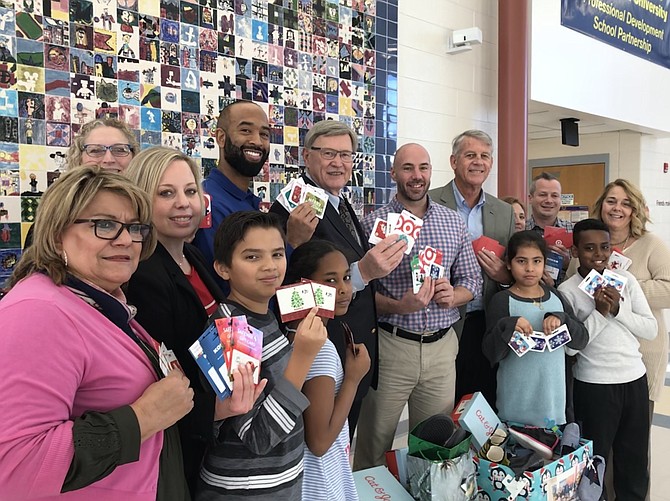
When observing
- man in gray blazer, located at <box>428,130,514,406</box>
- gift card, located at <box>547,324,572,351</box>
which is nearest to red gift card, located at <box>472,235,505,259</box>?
man in gray blazer, located at <box>428,130,514,406</box>

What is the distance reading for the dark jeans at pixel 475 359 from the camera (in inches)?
110

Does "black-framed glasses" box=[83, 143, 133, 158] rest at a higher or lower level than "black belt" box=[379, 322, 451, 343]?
higher

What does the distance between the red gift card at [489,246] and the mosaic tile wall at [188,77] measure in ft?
3.54

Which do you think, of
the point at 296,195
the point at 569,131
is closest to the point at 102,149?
the point at 296,195

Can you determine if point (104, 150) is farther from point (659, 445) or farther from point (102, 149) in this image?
point (659, 445)

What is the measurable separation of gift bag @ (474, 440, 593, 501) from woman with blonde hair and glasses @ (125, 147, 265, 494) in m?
1.28

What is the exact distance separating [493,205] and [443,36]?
1.94 meters

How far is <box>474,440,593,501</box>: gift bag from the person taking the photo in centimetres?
205

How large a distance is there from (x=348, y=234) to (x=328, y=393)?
3.14ft

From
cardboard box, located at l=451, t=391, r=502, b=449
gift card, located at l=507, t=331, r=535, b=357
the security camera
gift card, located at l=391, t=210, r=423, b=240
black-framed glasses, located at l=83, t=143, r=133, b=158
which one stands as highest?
the security camera

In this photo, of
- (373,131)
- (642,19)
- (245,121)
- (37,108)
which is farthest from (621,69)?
(37,108)

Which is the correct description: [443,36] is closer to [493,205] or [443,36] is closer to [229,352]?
[493,205]

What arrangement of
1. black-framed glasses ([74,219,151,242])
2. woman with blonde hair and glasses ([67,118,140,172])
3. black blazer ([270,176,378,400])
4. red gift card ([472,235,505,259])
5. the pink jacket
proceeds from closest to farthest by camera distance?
the pink jacket < black-framed glasses ([74,219,151,242]) < woman with blonde hair and glasses ([67,118,140,172]) < black blazer ([270,176,378,400]) < red gift card ([472,235,505,259])

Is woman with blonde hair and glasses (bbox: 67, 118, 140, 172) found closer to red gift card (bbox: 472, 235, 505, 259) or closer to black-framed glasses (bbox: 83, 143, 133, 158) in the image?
black-framed glasses (bbox: 83, 143, 133, 158)
